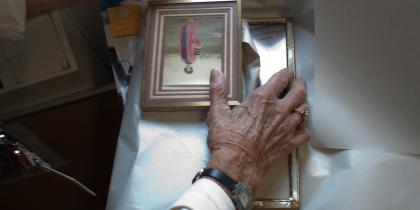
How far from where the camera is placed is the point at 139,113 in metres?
0.80

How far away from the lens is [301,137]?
0.73 metres

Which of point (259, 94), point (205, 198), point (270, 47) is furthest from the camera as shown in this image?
point (270, 47)

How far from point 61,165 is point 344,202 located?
0.93 metres

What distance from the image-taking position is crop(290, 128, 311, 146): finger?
724 millimetres

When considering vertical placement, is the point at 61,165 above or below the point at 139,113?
below

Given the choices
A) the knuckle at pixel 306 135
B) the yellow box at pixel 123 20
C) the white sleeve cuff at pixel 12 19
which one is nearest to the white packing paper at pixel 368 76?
the knuckle at pixel 306 135

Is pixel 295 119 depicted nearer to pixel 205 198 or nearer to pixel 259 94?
pixel 259 94

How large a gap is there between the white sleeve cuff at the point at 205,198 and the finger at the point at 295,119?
16 cm

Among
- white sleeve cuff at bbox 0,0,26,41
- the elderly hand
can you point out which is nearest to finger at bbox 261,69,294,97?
the elderly hand

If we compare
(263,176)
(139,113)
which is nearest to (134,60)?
(139,113)

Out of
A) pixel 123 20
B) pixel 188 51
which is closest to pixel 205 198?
pixel 188 51

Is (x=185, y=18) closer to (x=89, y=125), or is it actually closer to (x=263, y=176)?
(x=263, y=176)

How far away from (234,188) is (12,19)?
0.50 meters

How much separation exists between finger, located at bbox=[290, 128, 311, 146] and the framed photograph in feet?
0.36
